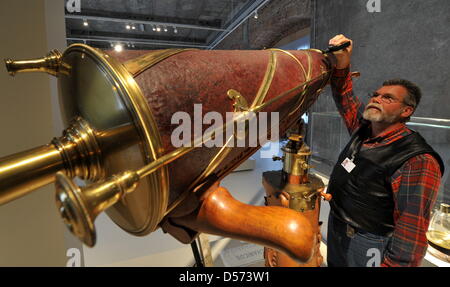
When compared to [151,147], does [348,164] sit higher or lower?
lower

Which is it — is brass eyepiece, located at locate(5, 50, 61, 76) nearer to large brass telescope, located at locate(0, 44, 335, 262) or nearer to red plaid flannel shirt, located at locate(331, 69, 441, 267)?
large brass telescope, located at locate(0, 44, 335, 262)

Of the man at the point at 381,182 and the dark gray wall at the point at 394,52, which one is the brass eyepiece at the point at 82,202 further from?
the dark gray wall at the point at 394,52

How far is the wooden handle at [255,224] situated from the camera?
0.54m

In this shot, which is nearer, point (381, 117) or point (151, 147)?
point (151, 147)

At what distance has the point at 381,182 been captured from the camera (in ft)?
3.76

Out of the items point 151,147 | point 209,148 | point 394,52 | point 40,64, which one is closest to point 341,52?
point 209,148

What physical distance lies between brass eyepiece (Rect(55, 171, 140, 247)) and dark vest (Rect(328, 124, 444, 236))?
1.23 m

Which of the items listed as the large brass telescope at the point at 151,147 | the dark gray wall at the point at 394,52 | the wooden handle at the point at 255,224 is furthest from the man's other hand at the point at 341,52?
the dark gray wall at the point at 394,52

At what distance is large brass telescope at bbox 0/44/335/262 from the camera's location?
15.6 inches

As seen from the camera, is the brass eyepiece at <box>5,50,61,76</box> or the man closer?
the brass eyepiece at <box>5,50,61,76</box>

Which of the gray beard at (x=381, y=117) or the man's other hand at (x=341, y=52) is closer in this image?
the man's other hand at (x=341, y=52)

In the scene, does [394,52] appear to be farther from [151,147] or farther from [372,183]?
[151,147]

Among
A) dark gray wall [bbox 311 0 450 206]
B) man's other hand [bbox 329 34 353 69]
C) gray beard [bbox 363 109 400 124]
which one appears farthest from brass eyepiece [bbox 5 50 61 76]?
dark gray wall [bbox 311 0 450 206]

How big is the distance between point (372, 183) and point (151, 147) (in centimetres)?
118
